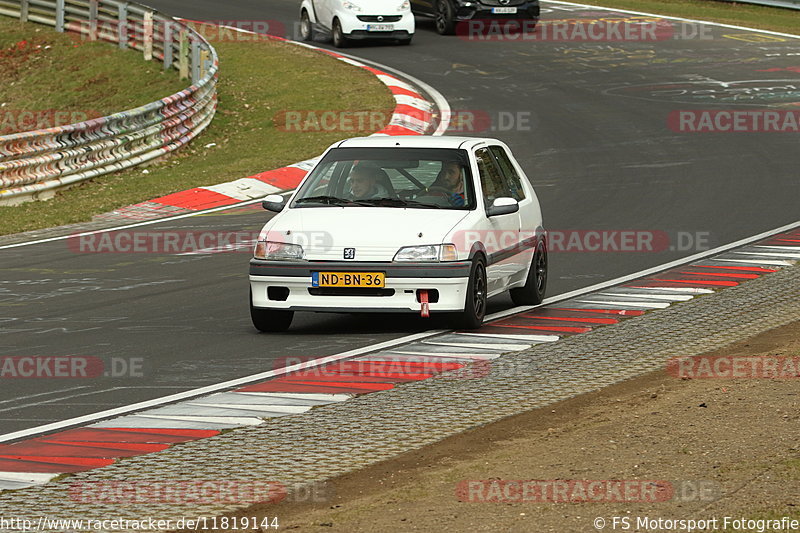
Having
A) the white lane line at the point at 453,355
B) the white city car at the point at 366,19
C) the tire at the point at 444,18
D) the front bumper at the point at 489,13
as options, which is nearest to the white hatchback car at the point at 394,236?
the white lane line at the point at 453,355

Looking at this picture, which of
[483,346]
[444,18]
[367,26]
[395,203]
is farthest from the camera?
[444,18]

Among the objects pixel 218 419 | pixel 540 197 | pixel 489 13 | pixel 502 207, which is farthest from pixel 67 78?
pixel 218 419

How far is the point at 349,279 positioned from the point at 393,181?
3.93 ft

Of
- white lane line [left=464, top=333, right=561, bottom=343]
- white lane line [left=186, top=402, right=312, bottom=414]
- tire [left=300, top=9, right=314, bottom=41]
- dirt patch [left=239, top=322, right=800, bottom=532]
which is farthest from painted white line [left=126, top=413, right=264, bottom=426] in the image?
tire [left=300, top=9, right=314, bottom=41]

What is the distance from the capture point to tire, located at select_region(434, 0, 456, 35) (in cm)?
3506

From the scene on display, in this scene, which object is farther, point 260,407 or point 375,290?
point 375,290

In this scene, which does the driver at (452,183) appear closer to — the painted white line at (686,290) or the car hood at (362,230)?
the car hood at (362,230)

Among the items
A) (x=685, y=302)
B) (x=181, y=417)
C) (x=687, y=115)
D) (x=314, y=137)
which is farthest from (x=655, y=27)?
(x=181, y=417)

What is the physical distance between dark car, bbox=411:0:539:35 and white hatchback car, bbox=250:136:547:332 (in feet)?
73.9

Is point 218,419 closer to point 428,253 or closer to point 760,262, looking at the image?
point 428,253

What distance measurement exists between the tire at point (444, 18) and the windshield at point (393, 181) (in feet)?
76.7

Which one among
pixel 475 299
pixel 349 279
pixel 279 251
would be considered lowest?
pixel 475 299

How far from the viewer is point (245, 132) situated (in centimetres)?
2617

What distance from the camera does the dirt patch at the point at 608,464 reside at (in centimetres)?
636
